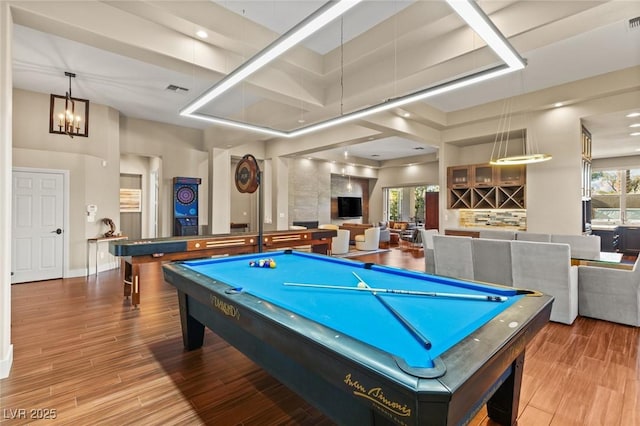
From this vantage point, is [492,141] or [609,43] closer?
[609,43]

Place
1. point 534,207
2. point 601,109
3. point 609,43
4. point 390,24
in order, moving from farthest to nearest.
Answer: point 534,207
point 601,109
point 609,43
point 390,24

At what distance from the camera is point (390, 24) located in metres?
3.31

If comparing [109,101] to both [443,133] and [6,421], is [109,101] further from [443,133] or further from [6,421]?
[443,133]

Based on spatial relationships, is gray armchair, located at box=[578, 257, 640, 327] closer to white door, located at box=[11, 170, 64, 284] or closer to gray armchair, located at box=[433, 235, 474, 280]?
gray armchair, located at box=[433, 235, 474, 280]

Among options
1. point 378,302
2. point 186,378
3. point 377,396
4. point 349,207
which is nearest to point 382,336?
point 377,396

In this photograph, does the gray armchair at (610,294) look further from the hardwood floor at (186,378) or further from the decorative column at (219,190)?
the decorative column at (219,190)

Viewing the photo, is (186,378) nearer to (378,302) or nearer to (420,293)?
(378,302)

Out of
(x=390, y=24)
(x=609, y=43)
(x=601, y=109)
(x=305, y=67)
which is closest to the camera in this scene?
(x=390, y=24)

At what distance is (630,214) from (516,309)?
10.9 metres

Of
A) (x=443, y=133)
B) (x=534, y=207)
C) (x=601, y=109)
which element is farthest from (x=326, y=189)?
(x=601, y=109)

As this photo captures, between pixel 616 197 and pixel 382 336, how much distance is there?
461 inches

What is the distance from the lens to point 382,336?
3.99ft

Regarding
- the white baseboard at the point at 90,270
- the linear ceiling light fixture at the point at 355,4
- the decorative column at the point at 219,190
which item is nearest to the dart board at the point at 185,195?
the decorative column at the point at 219,190

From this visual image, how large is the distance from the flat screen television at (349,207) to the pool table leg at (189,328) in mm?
9676
